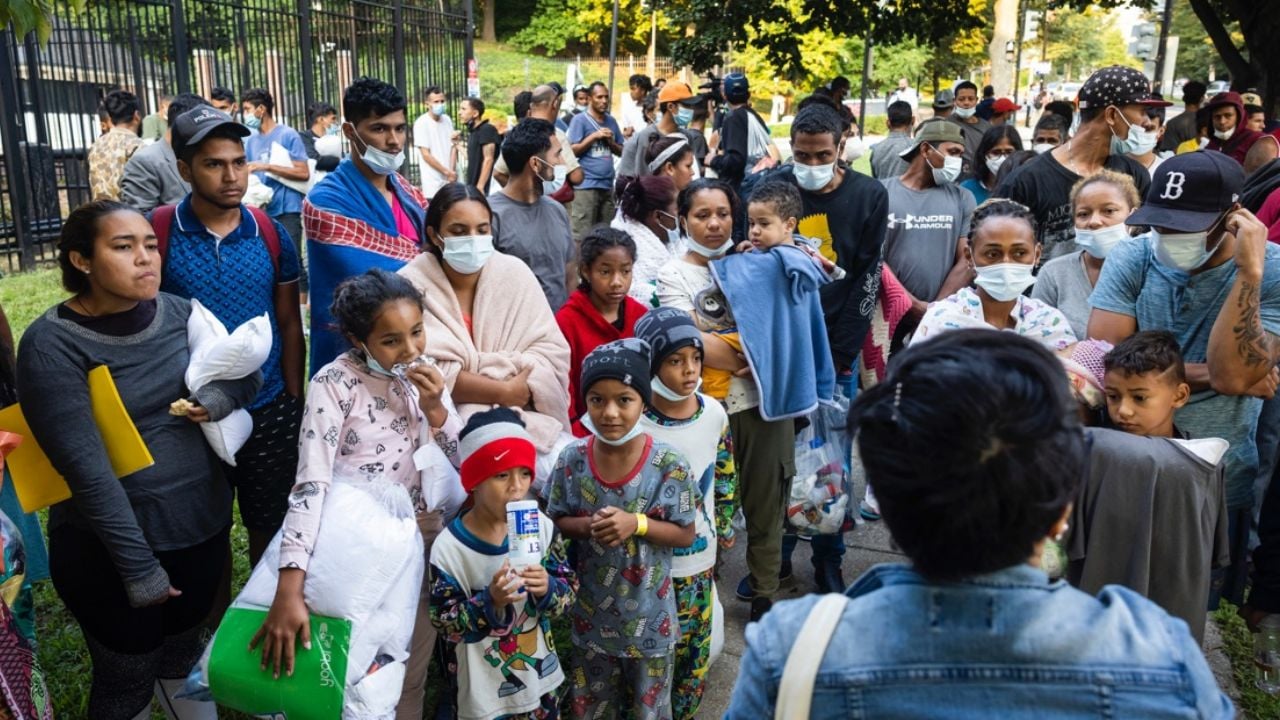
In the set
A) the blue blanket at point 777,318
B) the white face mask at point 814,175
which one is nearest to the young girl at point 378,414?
the blue blanket at point 777,318

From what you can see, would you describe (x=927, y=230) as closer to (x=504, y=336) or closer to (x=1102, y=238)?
(x=1102, y=238)

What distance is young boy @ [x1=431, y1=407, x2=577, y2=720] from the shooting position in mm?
Result: 2859

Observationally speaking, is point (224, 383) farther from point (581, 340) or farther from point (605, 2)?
point (605, 2)

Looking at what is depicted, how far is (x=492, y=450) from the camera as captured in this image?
2.91 metres

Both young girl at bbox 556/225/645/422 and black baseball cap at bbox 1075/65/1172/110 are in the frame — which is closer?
young girl at bbox 556/225/645/422

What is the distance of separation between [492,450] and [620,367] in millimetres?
477

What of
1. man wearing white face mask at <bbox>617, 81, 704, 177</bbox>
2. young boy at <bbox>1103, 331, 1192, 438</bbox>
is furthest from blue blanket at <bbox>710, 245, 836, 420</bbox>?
man wearing white face mask at <bbox>617, 81, 704, 177</bbox>

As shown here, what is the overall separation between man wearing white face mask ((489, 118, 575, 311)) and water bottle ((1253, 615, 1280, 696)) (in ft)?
10.6

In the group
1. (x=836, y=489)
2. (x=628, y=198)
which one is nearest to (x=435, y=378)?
(x=836, y=489)

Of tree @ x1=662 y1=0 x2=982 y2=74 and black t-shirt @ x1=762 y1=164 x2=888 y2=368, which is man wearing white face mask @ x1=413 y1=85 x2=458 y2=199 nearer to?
tree @ x1=662 y1=0 x2=982 y2=74

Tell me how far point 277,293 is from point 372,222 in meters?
0.50

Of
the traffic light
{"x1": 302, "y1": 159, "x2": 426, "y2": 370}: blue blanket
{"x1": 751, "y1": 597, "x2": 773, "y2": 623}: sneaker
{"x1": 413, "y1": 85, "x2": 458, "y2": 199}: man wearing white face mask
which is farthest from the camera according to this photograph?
the traffic light

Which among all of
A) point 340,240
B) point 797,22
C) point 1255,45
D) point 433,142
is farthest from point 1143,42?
point 340,240

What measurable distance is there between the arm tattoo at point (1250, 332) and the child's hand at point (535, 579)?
2259mm
